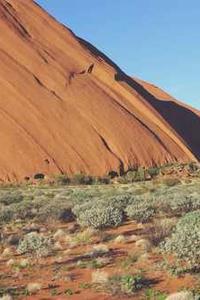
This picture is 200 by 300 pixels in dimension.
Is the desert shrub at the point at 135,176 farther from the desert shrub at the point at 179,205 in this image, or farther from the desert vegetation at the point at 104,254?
the desert vegetation at the point at 104,254

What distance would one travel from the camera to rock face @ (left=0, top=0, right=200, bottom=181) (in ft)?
146

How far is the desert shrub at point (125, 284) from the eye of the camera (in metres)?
9.41

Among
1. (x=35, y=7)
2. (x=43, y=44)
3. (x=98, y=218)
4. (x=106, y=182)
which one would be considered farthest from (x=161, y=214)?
(x=35, y=7)

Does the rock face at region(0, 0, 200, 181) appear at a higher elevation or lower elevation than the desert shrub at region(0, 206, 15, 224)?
higher

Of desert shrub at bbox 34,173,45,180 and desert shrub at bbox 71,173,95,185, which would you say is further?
desert shrub at bbox 34,173,45,180

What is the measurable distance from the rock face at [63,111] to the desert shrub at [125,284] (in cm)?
3264

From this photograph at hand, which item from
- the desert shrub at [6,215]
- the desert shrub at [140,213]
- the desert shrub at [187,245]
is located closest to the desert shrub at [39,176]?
the desert shrub at [6,215]

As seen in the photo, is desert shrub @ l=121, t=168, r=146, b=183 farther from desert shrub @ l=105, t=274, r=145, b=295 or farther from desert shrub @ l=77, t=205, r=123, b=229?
desert shrub @ l=105, t=274, r=145, b=295

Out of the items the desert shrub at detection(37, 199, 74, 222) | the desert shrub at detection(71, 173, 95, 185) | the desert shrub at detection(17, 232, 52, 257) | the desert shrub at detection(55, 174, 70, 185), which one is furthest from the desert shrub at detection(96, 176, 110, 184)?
the desert shrub at detection(17, 232, 52, 257)

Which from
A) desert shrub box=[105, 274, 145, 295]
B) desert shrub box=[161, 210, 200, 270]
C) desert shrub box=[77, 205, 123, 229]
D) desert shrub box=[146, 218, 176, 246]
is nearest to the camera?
desert shrub box=[105, 274, 145, 295]

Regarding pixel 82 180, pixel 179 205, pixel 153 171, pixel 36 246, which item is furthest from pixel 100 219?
pixel 153 171

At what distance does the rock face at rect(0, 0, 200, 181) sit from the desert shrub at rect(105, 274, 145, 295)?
32644 mm

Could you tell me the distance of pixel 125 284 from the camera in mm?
9594

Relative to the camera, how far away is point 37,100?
4784 centimetres
